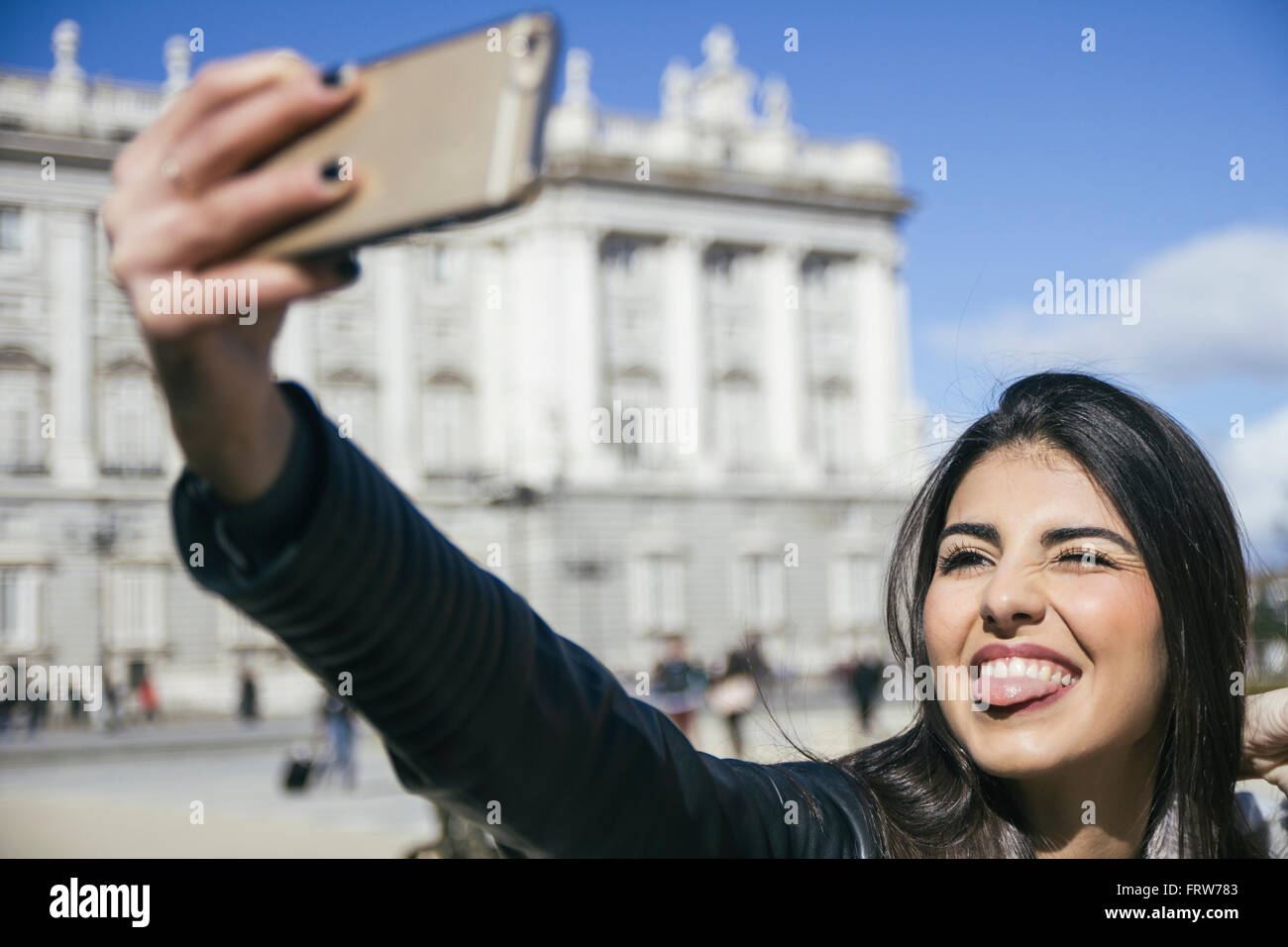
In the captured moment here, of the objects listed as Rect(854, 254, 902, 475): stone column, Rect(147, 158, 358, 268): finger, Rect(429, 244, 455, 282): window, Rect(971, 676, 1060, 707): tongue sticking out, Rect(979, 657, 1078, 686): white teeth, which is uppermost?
Rect(429, 244, 455, 282): window

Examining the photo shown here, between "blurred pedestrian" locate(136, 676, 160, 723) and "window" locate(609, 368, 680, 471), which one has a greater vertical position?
"window" locate(609, 368, 680, 471)

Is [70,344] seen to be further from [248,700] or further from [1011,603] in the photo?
[1011,603]

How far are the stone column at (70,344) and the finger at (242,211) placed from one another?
22.9m

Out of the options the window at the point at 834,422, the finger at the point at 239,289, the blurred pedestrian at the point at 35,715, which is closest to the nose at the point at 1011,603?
the finger at the point at 239,289

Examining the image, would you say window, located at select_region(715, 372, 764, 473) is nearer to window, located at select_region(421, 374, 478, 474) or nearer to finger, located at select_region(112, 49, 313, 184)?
window, located at select_region(421, 374, 478, 474)

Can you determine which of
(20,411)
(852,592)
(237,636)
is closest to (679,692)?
(237,636)

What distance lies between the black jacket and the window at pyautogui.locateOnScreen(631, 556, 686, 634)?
935 inches

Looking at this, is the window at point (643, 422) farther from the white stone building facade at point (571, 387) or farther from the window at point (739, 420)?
the window at point (739, 420)

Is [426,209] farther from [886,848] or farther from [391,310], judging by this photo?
[391,310]

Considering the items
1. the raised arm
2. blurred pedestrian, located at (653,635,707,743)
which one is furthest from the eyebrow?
blurred pedestrian, located at (653,635,707,743)

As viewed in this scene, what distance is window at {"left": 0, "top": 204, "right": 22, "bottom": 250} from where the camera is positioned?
21.4 metres
